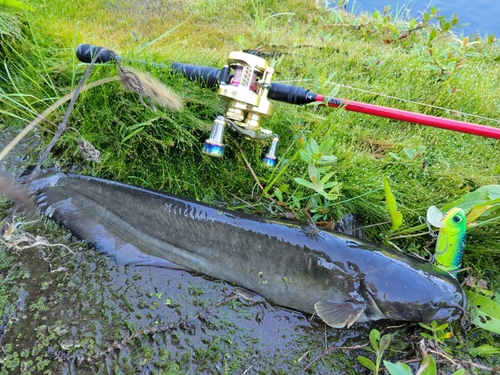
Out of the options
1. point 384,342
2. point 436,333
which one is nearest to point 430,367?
point 384,342

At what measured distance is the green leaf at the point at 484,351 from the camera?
1.78 m

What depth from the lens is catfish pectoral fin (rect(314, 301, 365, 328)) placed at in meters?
1.84

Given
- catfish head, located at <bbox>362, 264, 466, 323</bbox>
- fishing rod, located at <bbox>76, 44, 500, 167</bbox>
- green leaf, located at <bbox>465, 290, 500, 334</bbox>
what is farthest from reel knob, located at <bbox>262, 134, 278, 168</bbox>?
green leaf, located at <bbox>465, 290, 500, 334</bbox>

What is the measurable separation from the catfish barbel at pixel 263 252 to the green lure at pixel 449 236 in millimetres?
81

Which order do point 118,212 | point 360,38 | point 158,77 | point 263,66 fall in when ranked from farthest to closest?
point 360,38, point 158,77, point 118,212, point 263,66

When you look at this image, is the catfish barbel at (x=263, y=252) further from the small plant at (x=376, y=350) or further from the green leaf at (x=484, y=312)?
the small plant at (x=376, y=350)

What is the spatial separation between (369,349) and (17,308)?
5.89ft

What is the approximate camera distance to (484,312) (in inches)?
74.2

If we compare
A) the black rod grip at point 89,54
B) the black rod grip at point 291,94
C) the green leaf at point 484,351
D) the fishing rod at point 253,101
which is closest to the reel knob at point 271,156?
the fishing rod at point 253,101

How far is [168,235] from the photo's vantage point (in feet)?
7.10

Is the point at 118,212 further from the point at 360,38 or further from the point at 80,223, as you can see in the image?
the point at 360,38

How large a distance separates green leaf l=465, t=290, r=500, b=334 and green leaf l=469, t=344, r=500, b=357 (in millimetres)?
87

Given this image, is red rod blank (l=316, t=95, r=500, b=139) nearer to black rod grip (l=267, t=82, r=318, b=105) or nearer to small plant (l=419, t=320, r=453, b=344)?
black rod grip (l=267, t=82, r=318, b=105)

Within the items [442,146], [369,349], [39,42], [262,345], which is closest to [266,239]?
[262,345]
